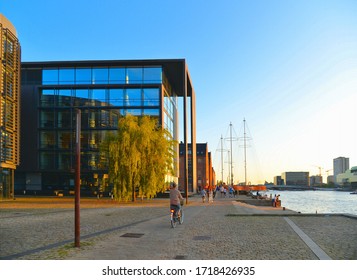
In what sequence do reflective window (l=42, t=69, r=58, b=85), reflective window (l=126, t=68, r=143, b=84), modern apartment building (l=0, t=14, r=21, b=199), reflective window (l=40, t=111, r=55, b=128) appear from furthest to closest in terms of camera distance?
reflective window (l=42, t=69, r=58, b=85) → reflective window (l=40, t=111, r=55, b=128) → reflective window (l=126, t=68, r=143, b=84) → modern apartment building (l=0, t=14, r=21, b=199)

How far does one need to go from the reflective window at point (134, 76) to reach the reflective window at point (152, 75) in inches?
27.2

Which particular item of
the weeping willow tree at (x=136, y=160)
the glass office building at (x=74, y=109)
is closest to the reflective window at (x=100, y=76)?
the glass office building at (x=74, y=109)

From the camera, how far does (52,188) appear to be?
51469 millimetres

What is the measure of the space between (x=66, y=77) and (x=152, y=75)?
12037 mm

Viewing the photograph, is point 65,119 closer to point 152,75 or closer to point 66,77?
point 66,77

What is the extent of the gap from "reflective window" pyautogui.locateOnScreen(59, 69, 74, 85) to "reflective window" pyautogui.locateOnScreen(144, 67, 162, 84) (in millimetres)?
10320

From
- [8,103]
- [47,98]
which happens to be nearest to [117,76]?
[47,98]

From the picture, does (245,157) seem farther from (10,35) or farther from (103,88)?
(10,35)

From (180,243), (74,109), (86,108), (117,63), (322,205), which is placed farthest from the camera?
(322,205)

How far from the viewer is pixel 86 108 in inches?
2002

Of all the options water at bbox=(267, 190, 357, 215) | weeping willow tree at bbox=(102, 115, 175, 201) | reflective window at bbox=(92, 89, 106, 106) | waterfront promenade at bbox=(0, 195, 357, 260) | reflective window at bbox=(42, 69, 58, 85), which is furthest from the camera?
reflective window at bbox=(42, 69, 58, 85)

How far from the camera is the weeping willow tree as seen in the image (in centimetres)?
3189

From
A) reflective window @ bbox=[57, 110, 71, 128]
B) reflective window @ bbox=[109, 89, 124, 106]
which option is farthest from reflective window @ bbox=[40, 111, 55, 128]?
reflective window @ bbox=[109, 89, 124, 106]

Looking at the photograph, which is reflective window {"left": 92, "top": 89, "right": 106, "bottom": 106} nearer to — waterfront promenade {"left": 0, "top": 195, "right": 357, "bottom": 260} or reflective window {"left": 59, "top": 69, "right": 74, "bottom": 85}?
reflective window {"left": 59, "top": 69, "right": 74, "bottom": 85}
